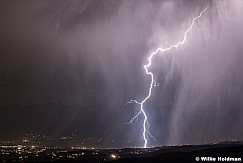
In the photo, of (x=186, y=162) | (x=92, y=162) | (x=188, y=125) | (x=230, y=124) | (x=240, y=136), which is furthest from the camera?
(x=230, y=124)

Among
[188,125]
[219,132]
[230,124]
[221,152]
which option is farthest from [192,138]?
[221,152]

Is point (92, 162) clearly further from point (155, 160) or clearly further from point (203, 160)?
point (203, 160)

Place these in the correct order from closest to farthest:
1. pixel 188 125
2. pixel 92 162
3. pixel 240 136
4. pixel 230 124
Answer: pixel 92 162
pixel 188 125
pixel 240 136
pixel 230 124

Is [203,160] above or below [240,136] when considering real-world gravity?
below

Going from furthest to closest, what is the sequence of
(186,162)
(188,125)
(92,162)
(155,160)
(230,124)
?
(230,124)
(188,125)
(92,162)
(155,160)
(186,162)

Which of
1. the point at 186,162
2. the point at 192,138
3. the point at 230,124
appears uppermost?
the point at 230,124

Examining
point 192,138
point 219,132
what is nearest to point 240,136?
point 219,132

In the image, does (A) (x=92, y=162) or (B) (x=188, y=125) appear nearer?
(A) (x=92, y=162)

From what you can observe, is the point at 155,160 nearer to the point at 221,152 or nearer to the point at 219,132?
the point at 221,152

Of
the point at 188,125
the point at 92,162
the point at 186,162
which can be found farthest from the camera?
the point at 188,125
